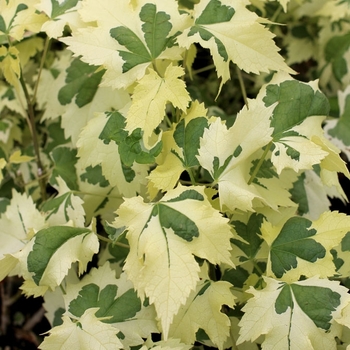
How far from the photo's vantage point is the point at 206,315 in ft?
2.87

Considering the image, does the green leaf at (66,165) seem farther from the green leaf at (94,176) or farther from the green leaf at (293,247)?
the green leaf at (293,247)

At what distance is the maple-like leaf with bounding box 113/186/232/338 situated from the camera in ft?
2.37

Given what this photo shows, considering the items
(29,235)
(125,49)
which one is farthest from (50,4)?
(29,235)

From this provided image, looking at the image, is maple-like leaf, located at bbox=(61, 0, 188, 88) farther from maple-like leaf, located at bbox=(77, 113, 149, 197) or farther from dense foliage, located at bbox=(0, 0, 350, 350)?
maple-like leaf, located at bbox=(77, 113, 149, 197)

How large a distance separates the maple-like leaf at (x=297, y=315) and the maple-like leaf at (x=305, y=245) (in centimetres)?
4

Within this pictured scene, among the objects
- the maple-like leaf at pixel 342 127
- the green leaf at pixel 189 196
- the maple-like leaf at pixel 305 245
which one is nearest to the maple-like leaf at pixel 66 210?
the green leaf at pixel 189 196

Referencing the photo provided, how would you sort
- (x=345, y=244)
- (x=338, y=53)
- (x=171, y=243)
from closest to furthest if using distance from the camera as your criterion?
(x=171, y=243), (x=345, y=244), (x=338, y=53)

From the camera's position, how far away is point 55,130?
1395 mm

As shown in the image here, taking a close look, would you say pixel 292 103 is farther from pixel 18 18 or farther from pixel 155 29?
pixel 18 18

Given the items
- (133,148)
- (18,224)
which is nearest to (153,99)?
(133,148)

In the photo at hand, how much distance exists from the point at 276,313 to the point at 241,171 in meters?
0.27

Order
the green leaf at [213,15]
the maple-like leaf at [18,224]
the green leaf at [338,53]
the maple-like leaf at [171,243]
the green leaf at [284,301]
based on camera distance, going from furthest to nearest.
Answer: the green leaf at [338,53]
the maple-like leaf at [18,224]
the green leaf at [213,15]
the green leaf at [284,301]
the maple-like leaf at [171,243]

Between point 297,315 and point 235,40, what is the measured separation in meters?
0.54

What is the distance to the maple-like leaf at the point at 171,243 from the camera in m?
0.72
